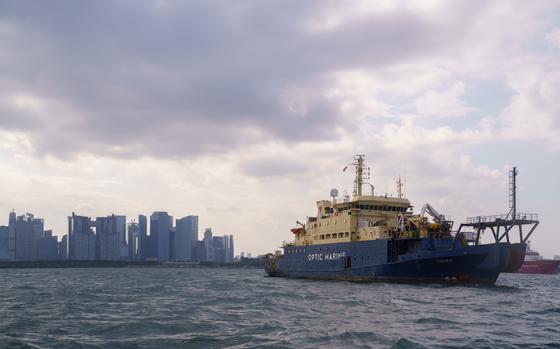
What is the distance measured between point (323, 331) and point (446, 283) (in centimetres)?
2891

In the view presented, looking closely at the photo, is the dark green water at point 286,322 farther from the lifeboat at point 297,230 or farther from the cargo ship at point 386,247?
the lifeboat at point 297,230

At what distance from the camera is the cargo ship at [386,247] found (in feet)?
152

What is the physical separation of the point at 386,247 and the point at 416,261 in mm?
3610

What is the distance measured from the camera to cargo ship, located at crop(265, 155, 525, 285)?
4619 cm

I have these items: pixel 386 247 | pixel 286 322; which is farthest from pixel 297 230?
pixel 286 322

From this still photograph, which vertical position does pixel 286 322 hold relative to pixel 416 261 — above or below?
below

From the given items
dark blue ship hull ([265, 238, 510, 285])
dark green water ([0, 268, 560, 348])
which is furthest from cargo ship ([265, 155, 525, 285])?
dark green water ([0, 268, 560, 348])

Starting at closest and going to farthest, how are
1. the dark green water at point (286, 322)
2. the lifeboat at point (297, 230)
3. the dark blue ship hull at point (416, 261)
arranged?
the dark green water at point (286, 322)
the dark blue ship hull at point (416, 261)
the lifeboat at point (297, 230)

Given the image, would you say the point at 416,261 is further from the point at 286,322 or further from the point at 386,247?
the point at 286,322

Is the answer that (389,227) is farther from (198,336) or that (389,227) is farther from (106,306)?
(198,336)

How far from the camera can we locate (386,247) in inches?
1987

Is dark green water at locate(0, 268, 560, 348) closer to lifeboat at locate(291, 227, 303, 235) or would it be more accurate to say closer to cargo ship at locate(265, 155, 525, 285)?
cargo ship at locate(265, 155, 525, 285)

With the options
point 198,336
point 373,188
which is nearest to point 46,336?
point 198,336

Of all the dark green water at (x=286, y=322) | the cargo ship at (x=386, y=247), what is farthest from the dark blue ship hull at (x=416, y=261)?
the dark green water at (x=286, y=322)
